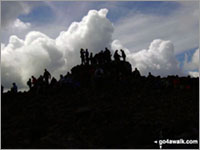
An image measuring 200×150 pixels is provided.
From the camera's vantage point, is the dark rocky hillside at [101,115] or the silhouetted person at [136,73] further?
the silhouetted person at [136,73]

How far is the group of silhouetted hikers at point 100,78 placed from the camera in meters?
26.5

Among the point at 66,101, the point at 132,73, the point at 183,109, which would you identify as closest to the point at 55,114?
the point at 66,101

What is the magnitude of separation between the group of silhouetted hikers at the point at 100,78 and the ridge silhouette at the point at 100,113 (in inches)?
5.3

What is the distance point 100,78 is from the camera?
2652 cm

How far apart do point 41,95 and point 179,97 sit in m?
16.2

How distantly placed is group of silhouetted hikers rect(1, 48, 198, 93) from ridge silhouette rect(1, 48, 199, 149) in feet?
0.44

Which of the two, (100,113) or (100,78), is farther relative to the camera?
(100,78)

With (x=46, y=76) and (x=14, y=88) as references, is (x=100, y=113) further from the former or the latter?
(x=14, y=88)

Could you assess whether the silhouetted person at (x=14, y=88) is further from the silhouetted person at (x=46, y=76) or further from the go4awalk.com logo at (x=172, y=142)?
the go4awalk.com logo at (x=172, y=142)

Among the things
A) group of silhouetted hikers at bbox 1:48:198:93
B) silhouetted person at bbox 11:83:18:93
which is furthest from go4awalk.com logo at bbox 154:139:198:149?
silhouetted person at bbox 11:83:18:93

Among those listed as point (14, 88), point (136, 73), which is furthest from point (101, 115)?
point (136, 73)

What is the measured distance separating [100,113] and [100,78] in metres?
9.21

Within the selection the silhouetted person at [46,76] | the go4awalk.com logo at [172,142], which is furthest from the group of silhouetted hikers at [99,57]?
the go4awalk.com logo at [172,142]

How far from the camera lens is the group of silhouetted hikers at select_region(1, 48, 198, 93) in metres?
26.5
